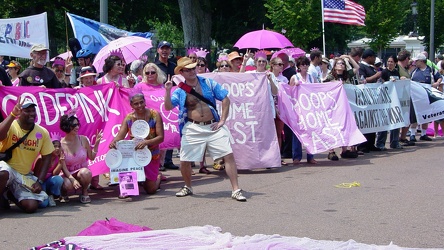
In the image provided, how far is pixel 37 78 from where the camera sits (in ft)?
32.3

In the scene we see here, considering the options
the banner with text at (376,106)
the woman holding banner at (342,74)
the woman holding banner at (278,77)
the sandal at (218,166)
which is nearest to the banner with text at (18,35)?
the sandal at (218,166)

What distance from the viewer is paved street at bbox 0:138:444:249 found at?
6.89 meters

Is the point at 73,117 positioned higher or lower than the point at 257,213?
higher

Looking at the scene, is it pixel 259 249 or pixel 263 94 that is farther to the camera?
pixel 263 94

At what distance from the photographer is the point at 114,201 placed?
888 cm

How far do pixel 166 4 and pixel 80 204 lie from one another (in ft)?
99.7

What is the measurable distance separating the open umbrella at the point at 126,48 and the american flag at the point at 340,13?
24.5ft

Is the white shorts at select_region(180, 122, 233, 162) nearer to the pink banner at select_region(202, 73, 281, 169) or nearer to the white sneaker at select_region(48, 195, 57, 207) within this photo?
the white sneaker at select_region(48, 195, 57, 207)

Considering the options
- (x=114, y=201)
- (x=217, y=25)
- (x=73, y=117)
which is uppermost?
A: (x=217, y=25)

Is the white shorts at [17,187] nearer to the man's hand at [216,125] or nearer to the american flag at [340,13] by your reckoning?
the man's hand at [216,125]

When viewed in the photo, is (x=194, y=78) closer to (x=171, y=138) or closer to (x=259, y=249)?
(x=171, y=138)

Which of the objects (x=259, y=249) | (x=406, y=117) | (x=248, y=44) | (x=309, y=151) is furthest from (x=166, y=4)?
(x=259, y=249)

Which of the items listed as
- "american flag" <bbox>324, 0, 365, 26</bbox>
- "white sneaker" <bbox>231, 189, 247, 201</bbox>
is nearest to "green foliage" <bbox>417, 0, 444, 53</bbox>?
"american flag" <bbox>324, 0, 365, 26</bbox>

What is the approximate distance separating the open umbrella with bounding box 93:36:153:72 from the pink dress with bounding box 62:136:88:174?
3.07m
